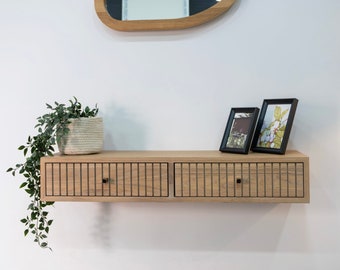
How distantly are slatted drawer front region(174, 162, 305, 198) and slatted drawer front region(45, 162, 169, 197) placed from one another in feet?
0.24

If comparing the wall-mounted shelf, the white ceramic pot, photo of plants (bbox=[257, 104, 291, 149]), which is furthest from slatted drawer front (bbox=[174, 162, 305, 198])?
the white ceramic pot

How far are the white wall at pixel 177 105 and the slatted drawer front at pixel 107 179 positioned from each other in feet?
0.82

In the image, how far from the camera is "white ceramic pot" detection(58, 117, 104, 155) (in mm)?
1292

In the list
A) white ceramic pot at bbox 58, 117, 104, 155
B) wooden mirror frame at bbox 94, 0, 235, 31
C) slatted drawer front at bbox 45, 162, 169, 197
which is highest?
wooden mirror frame at bbox 94, 0, 235, 31

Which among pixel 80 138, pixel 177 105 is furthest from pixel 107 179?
pixel 177 105

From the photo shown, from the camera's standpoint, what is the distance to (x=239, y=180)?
1.21 m

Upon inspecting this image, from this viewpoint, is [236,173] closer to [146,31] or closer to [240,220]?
[240,220]

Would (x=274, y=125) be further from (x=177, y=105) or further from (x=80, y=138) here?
(x=80, y=138)

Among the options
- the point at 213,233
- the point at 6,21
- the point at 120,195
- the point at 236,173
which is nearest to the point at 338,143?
the point at 236,173

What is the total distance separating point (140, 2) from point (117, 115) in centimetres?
50

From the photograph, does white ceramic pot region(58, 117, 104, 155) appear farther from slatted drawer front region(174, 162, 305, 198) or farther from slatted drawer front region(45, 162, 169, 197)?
slatted drawer front region(174, 162, 305, 198)

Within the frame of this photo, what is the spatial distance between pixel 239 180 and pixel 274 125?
269mm

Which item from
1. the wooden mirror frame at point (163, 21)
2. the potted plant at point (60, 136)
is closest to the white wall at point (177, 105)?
the wooden mirror frame at point (163, 21)

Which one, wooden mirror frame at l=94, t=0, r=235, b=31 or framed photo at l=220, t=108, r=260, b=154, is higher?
wooden mirror frame at l=94, t=0, r=235, b=31
